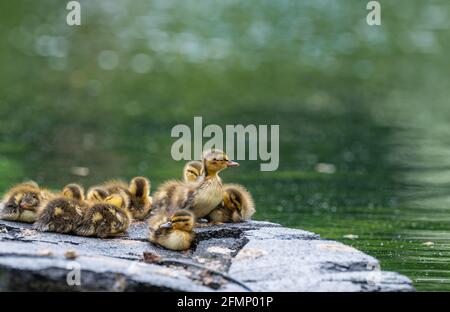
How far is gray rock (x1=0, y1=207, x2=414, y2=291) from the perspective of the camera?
262 inches

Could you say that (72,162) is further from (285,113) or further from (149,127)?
(285,113)

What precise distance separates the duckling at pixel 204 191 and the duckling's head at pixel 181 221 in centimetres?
60

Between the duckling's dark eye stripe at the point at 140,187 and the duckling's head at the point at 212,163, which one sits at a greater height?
the duckling's head at the point at 212,163

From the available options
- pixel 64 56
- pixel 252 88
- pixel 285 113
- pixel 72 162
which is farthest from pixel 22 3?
pixel 72 162

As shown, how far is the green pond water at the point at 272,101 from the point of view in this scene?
489 inches

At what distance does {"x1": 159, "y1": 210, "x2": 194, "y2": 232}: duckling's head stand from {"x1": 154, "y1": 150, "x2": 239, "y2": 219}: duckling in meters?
0.60

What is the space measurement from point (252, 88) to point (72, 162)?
806 cm

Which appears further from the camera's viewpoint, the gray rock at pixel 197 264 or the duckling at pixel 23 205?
the duckling at pixel 23 205

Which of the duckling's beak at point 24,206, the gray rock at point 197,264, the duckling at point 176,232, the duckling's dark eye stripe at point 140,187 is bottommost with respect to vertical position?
the gray rock at point 197,264

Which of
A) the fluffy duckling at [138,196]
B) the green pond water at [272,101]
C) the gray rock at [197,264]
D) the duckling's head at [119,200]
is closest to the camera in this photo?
the gray rock at [197,264]

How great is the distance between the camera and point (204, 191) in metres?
8.59

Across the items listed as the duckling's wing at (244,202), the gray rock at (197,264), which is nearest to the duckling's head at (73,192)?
the gray rock at (197,264)

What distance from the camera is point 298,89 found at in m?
22.3

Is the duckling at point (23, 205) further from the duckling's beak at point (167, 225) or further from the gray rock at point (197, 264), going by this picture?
the duckling's beak at point (167, 225)
